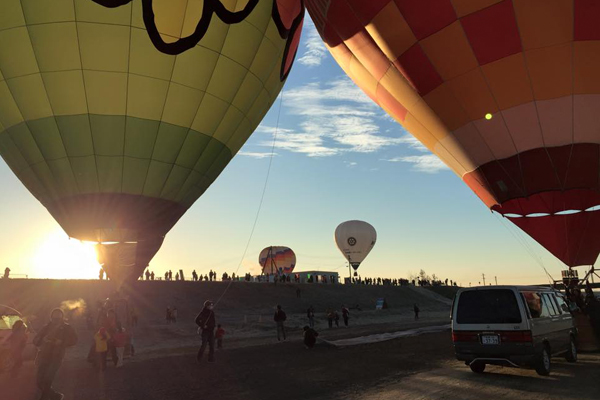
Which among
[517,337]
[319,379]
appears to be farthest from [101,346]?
[517,337]

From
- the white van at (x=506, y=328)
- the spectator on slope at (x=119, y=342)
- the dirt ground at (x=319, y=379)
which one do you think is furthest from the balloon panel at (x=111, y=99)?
the white van at (x=506, y=328)

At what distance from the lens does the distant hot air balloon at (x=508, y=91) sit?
11938 millimetres

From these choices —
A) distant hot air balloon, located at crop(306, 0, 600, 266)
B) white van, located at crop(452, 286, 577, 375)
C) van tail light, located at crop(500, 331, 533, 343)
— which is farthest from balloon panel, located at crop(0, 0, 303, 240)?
van tail light, located at crop(500, 331, 533, 343)

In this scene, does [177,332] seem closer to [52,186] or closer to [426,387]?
[52,186]

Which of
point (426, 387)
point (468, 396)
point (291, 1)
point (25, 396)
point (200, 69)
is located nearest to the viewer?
point (468, 396)

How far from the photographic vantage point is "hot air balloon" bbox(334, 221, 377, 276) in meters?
59.8

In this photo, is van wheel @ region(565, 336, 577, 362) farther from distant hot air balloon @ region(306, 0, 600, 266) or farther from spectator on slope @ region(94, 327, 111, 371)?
spectator on slope @ region(94, 327, 111, 371)

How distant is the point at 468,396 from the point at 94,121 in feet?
36.8

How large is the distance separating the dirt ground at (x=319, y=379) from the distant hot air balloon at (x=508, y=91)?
14.5 ft

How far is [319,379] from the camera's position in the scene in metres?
9.09

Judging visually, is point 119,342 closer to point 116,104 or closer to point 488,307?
point 116,104

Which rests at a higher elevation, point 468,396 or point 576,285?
point 576,285

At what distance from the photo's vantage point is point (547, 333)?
30.8ft

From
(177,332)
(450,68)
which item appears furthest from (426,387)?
(177,332)
